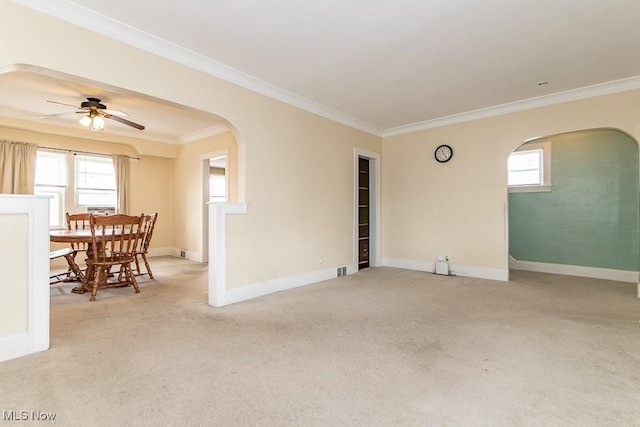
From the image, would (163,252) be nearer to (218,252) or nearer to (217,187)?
(217,187)

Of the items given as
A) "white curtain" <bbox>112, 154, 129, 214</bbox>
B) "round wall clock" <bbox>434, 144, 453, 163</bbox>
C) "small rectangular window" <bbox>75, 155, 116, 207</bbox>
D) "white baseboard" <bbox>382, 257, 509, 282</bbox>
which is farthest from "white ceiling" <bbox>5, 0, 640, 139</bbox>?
"white baseboard" <bbox>382, 257, 509, 282</bbox>

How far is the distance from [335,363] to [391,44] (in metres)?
2.81

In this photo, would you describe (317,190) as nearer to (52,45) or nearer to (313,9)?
(313,9)

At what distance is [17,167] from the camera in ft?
16.2

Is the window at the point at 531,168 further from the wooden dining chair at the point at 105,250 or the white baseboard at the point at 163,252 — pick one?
the white baseboard at the point at 163,252

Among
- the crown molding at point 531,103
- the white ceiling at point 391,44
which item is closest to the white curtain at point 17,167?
the white ceiling at point 391,44

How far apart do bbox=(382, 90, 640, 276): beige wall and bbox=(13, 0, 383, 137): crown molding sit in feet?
7.52

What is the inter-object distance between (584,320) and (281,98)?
414 cm

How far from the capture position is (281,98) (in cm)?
405

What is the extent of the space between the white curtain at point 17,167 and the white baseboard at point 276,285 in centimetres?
434

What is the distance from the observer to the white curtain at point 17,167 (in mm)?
4844

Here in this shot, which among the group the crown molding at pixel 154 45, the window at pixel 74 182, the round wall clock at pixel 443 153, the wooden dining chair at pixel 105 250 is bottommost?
the wooden dining chair at pixel 105 250

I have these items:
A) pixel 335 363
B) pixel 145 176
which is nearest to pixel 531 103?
pixel 335 363

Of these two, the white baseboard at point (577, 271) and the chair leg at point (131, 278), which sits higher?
the chair leg at point (131, 278)
